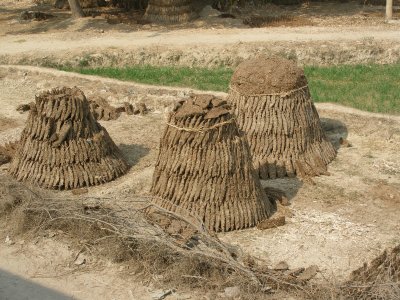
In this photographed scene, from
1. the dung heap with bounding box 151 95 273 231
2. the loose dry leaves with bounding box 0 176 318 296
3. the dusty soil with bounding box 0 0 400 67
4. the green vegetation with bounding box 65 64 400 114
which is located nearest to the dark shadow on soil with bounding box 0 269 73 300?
the loose dry leaves with bounding box 0 176 318 296

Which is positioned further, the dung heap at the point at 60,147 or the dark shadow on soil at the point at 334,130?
the dark shadow on soil at the point at 334,130

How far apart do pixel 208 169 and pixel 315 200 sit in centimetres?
201

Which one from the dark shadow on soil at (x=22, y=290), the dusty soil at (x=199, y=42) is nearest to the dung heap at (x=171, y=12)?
the dusty soil at (x=199, y=42)

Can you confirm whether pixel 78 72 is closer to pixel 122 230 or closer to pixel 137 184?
pixel 137 184

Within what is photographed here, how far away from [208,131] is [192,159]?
438 millimetres

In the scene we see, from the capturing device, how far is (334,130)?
494 inches

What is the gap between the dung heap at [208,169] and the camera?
8.36 meters

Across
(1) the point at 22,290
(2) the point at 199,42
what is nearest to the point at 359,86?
(2) the point at 199,42

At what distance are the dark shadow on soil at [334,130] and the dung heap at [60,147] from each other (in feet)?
14.5

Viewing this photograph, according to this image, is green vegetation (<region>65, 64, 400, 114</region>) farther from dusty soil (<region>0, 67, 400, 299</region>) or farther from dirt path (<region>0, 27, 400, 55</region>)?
dirt path (<region>0, 27, 400, 55</region>)

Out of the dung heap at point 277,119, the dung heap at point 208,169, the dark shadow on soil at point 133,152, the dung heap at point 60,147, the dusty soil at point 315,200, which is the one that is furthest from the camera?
the dark shadow on soil at point 133,152

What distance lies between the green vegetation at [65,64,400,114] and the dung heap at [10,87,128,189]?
5.99 m

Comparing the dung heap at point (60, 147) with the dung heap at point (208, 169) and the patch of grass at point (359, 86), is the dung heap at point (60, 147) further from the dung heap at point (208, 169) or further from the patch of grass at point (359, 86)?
the patch of grass at point (359, 86)

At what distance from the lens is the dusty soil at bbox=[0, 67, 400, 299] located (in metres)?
7.79
